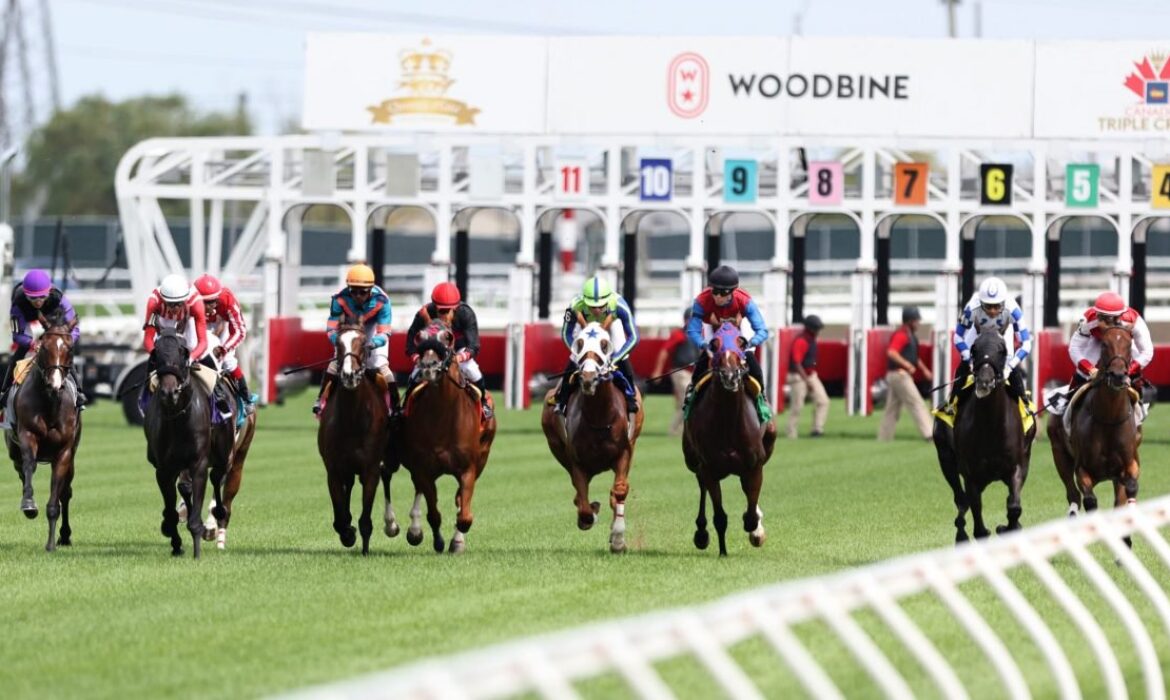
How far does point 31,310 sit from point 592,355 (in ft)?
10.8

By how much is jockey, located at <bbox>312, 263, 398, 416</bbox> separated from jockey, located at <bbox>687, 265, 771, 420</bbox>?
1578mm

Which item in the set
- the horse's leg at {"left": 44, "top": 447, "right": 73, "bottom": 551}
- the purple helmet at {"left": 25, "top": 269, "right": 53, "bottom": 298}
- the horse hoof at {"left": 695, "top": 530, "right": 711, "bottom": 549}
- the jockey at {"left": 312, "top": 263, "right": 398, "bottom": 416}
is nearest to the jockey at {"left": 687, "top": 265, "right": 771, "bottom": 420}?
the horse hoof at {"left": 695, "top": 530, "right": 711, "bottom": 549}

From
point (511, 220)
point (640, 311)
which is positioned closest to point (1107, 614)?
point (640, 311)

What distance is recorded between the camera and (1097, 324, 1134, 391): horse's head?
11594 mm

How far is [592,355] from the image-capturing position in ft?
39.2

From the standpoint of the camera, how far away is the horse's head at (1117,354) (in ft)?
38.0

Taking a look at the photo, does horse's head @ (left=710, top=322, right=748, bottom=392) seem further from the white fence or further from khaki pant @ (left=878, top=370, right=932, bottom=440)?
khaki pant @ (left=878, top=370, right=932, bottom=440)

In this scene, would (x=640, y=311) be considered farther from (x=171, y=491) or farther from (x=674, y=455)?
(x=171, y=491)

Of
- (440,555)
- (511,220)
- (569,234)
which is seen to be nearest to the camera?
(440,555)

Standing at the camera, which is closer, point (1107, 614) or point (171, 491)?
point (1107, 614)

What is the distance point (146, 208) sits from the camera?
2528cm

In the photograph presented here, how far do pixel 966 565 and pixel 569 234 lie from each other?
4052 cm

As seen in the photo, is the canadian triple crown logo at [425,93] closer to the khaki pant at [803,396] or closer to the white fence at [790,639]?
the khaki pant at [803,396]

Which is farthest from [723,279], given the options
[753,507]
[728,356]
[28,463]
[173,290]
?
[28,463]
